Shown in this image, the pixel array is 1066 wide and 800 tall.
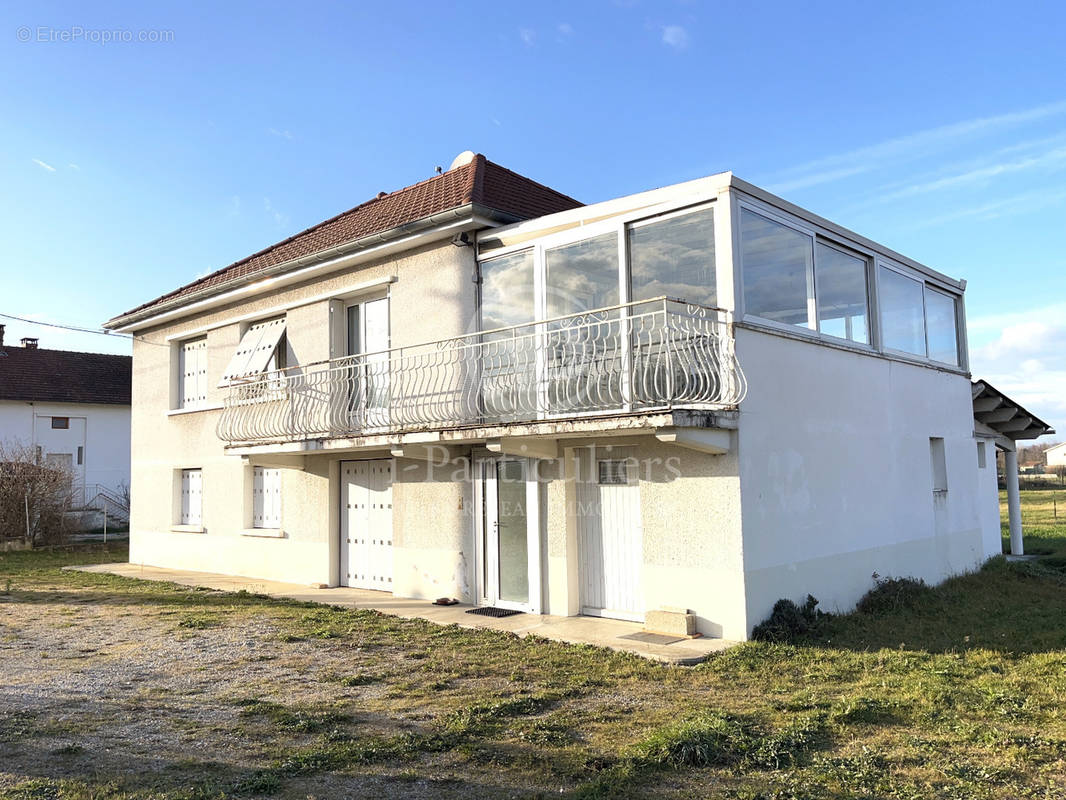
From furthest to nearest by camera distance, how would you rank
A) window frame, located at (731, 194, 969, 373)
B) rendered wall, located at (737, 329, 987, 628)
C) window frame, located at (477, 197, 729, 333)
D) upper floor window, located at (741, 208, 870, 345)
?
upper floor window, located at (741, 208, 870, 345) → window frame, located at (477, 197, 729, 333) → window frame, located at (731, 194, 969, 373) → rendered wall, located at (737, 329, 987, 628)

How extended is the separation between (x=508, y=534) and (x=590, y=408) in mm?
2446

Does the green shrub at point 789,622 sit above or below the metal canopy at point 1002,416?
below

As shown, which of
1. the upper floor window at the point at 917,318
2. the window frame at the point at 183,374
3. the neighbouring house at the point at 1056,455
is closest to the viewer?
the upper floor window at the point at 917,318

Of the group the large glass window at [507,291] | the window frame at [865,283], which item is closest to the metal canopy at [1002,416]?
the window frame at [865,283]

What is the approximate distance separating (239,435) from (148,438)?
4186 millimetres

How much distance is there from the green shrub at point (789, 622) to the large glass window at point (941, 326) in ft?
19.8

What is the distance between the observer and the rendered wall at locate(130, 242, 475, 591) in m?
11.7

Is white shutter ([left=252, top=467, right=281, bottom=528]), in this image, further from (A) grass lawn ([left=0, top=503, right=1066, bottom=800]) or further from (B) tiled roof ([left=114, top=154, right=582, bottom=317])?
(A) grass lawn ([left=0, top=503, right=1066, bottom=800])

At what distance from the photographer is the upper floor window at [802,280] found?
30.2 feet

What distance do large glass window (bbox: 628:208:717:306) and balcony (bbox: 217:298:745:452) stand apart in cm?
22

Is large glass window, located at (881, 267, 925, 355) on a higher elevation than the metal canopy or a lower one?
higher

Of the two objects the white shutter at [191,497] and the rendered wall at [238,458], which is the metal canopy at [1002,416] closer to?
the rendered wall at [238,458]

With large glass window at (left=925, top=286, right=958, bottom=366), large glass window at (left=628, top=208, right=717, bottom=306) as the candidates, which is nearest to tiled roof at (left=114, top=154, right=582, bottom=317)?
large glass window at (left=628, top=208, right=717, bottom=306)

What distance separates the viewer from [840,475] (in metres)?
10.1
